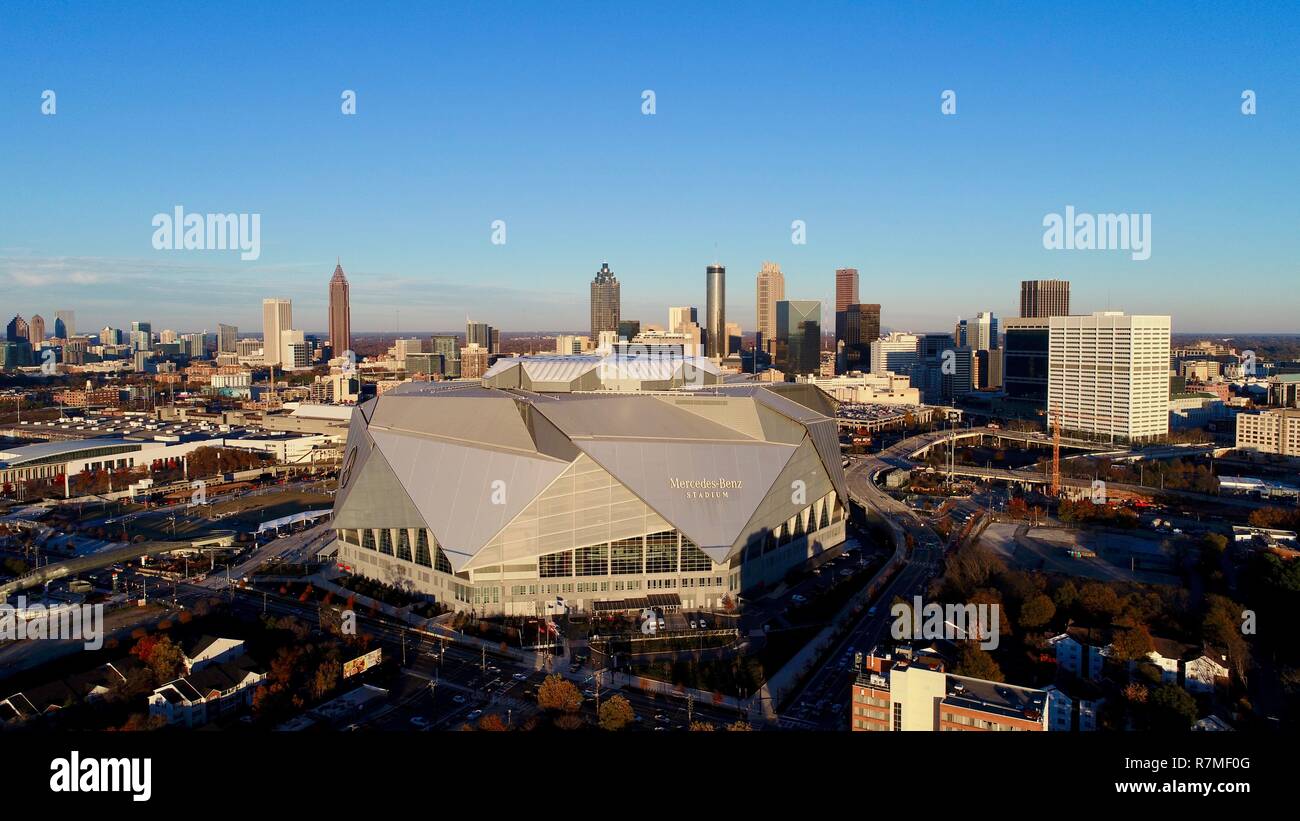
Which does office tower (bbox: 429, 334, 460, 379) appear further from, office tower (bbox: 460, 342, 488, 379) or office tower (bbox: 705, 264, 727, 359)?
office tower (bbox: 705, 264, 727, 359)

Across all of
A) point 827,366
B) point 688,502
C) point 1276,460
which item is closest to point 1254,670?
point 688,502

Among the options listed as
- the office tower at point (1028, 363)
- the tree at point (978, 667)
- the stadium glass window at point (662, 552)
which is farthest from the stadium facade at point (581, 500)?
the office tower at point (1028, 363)

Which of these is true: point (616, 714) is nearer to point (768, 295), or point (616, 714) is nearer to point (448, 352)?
point (448, 352)

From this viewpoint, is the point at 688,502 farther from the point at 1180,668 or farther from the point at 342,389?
the point at 342,389

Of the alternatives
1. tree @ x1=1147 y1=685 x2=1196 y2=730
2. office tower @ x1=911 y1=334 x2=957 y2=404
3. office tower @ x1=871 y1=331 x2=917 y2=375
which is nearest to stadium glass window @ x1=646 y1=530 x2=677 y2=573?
tree @ x1=1147 y1=685 x2=1196 y2=730

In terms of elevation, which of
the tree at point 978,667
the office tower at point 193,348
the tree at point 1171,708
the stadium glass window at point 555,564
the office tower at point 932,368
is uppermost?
the office tower at point 193,348

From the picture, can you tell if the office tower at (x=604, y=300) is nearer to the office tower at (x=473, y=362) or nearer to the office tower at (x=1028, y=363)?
the office tower at (x=473, y=362)

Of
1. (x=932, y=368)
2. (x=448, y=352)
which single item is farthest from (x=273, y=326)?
(x=932, y=368)
